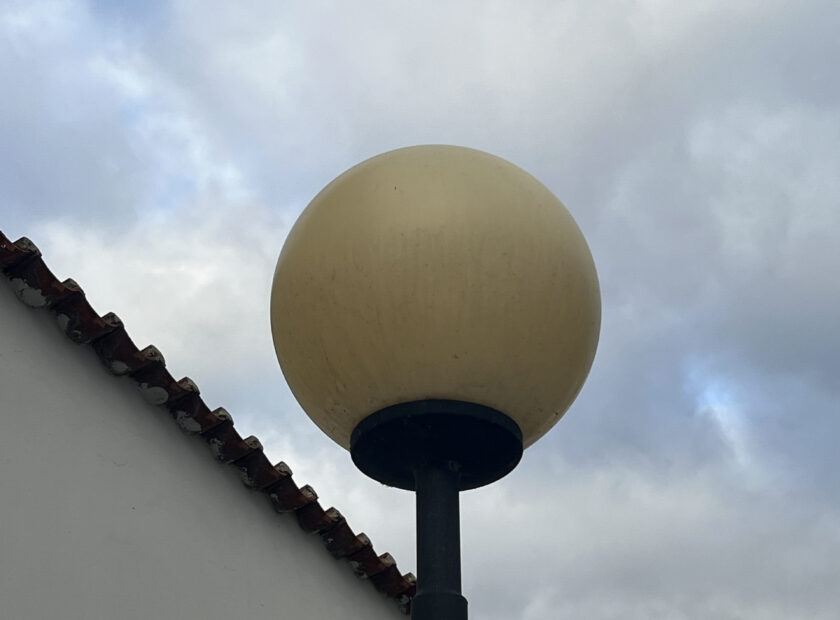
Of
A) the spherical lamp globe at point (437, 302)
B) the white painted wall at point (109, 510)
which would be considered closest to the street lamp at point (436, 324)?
the spherical lamp globe at point (437, 302)

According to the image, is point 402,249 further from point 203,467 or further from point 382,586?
point 382,586

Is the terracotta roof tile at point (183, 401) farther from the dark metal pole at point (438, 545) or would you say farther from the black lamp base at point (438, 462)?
the dark metal pole at point (438, 545)

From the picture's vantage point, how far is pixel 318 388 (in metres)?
3.09

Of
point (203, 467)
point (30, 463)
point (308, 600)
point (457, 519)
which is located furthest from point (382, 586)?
point (457, 519)

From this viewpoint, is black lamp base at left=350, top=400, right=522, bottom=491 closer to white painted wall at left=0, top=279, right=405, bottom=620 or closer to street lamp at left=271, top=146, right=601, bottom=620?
street lamp at left=271, top=146, right=601, bottom=620

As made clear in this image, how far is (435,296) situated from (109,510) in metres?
2.51

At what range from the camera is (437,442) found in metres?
3.02

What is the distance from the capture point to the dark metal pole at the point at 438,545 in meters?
2.82

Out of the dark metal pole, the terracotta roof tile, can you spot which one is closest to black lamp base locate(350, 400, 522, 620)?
the dark metal pole

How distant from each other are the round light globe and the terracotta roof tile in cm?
181

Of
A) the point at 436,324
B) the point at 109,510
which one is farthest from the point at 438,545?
the point at 109,510

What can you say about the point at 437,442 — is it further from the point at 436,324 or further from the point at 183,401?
the point at 183,401

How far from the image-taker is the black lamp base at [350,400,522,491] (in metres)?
2.95

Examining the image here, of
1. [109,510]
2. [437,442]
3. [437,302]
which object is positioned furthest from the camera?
[109,510]
